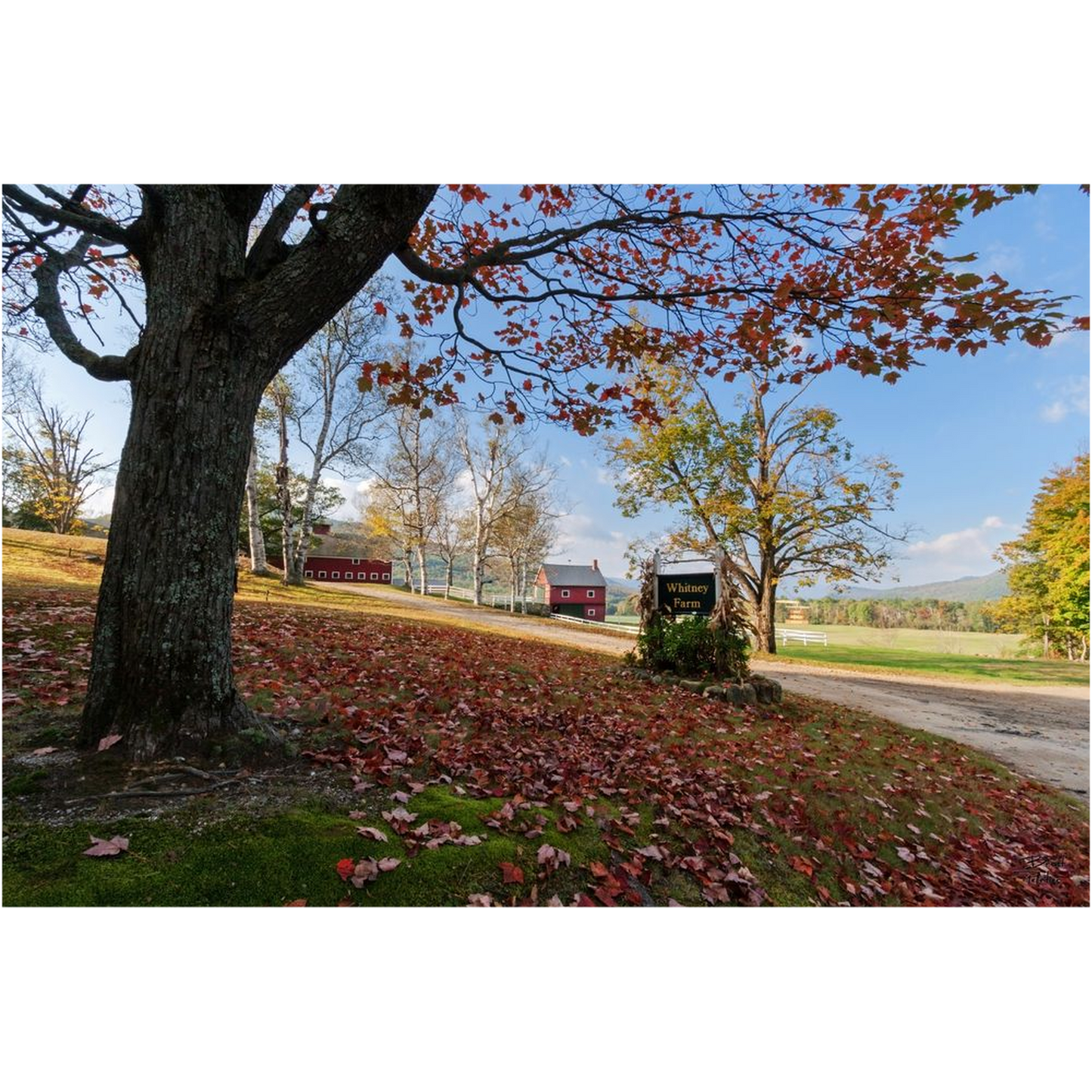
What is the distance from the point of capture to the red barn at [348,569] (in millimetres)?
15242

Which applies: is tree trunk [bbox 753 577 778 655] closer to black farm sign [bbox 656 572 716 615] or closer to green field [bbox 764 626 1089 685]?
green field [bbox 764 626 1089 685]

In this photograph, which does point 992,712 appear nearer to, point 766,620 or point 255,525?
point 766,620

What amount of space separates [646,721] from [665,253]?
3.64m

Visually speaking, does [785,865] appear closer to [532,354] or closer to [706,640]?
[706,640]

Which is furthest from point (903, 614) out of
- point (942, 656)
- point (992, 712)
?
point (992, 712)

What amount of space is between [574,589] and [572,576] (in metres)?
0.91

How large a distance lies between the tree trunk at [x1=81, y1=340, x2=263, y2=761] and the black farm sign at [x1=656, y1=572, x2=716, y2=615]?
466 centimetres

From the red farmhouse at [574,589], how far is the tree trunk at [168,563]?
1534 centimetres

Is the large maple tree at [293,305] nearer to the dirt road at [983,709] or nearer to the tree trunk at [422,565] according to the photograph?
the dirt road at [983,709]

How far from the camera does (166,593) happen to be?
6.58 ft

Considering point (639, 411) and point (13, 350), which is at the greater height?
point (639, 411)

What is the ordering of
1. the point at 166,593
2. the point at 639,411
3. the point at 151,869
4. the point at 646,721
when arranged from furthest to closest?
the point at 639,411 < the point at 646,721 < the point at 166,593 < the point at 151,869

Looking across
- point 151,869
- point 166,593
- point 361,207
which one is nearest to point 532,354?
point 361,207

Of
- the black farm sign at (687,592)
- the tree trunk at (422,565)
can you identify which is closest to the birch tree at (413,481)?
the tree trunk at (422,565)
